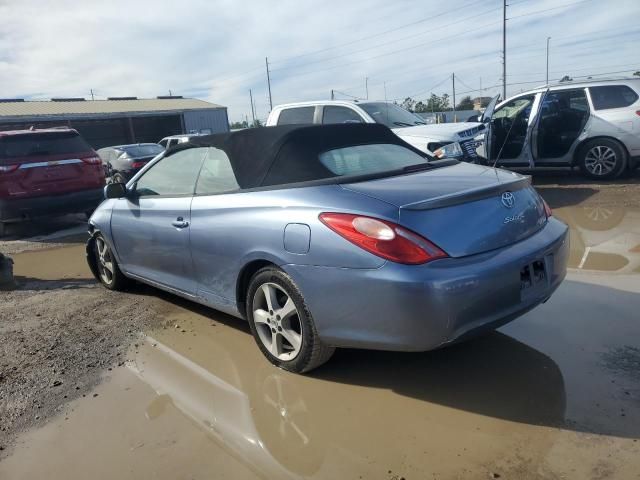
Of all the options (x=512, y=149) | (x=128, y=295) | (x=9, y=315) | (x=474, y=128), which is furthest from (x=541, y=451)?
(x=512, y=149)

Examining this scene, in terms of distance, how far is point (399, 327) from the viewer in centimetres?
271

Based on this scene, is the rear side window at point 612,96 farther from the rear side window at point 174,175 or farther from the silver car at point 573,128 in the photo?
the rear side window at point 174,175

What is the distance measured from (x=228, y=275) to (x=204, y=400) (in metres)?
0.84

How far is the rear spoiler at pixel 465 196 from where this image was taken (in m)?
2.79

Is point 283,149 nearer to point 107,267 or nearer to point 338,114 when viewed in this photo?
point 107,267

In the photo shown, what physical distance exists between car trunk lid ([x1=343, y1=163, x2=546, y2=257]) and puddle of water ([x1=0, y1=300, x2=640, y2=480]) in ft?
2.82

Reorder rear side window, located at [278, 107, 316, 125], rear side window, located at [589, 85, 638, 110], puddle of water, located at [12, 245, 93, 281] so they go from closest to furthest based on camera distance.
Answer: puddle of water, located at [12, 245, 93, 281]
rear side window, located at [589, 85, 638, 110]
rear side window, located at [278, 107, 316, 125]

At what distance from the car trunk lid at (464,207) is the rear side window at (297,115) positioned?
20.4ft

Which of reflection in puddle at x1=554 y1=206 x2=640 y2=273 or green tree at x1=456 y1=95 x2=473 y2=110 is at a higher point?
green tree at x1=456 y1=95 x2=473 y2=110

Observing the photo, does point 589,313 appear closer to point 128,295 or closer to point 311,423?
point 311,423

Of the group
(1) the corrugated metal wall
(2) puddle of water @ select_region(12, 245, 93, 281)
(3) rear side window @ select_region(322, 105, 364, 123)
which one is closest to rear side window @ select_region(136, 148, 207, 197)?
(2) puddle of water @ select_region(12, 245, 93, 281)

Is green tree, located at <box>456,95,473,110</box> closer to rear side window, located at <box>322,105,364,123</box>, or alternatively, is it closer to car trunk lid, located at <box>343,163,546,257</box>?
rear side window, located at <box>322,105,364,123</box>

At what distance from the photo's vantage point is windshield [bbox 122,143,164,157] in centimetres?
1646

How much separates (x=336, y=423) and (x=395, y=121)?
24.2ft
